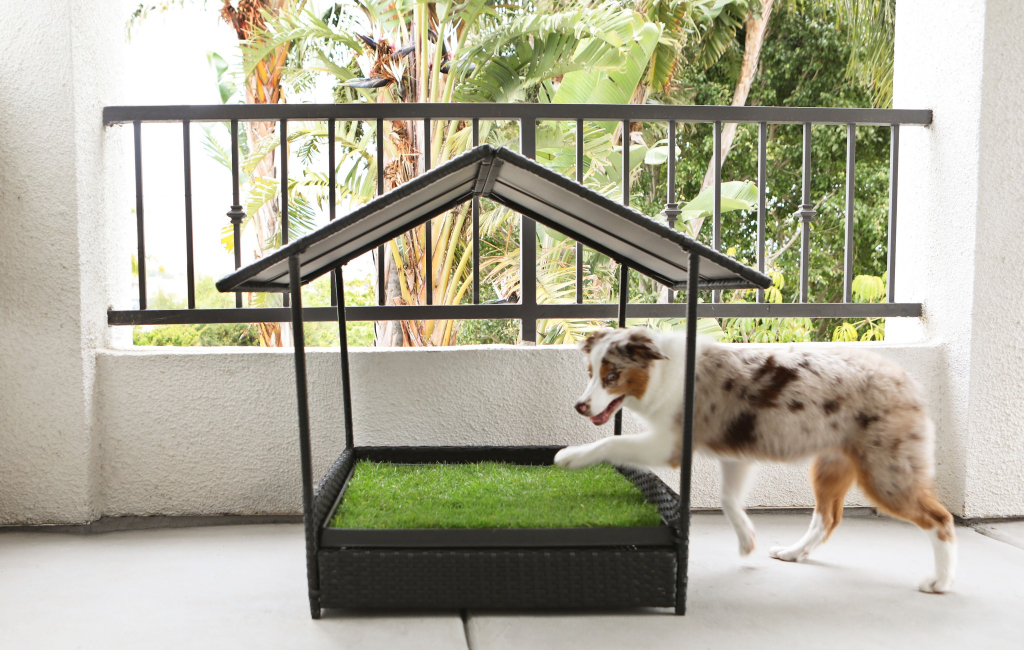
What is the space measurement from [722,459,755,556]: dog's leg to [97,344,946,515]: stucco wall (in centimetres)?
71

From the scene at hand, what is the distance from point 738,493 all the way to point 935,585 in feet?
2.55

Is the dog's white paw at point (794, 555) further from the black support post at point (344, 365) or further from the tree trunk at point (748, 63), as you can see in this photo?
the tree trunk at point (748, 63)

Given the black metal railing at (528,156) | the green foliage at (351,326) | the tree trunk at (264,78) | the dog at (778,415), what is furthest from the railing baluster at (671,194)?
the green foliage at (351,326)

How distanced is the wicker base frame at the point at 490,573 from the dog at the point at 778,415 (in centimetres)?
34

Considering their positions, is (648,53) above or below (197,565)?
above

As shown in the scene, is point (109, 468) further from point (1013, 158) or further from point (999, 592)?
point (1013, 158)

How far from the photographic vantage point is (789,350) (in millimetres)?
2674

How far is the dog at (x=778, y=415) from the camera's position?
95.7 inches

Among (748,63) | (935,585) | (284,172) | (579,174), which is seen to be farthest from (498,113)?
(748,63)

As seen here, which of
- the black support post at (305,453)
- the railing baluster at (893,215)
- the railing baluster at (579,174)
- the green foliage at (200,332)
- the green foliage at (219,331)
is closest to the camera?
the black support post at (305,453)

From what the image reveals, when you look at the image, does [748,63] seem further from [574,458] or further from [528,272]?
[574,458]

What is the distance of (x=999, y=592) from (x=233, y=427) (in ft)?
11.2

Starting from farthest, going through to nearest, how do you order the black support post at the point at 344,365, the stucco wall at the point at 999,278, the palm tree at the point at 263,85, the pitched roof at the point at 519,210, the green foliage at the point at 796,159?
the green foliage at the point at 796,159
the palm tree at the point at 263,85
the stucco wall at the point at 999,278
the black support post at the point at 344,365
the pitched roof at the point at 519,210

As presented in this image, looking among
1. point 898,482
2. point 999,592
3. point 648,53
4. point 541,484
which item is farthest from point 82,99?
point 648,53
